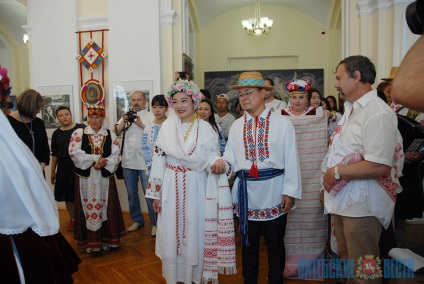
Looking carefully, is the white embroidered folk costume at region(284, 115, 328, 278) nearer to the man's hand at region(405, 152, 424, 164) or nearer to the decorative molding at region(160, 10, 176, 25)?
the man's hand at region(405, 152, 424, 164)

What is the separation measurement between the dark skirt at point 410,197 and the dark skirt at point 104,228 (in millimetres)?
2852

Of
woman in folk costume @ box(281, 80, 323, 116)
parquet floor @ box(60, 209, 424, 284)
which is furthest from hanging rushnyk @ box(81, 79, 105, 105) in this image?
woman in folk costume @ box(281, 80, 323, 116)

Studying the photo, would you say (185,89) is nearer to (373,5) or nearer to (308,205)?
(308,205)

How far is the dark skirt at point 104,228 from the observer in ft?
11.8

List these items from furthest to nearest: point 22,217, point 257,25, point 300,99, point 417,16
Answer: point 257,25 → point 300,99 → point 22,217 → point 417,16

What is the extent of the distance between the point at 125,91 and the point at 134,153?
4.65 feet

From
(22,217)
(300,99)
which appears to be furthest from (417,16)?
(300,99)

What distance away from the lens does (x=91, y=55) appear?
18.2ft

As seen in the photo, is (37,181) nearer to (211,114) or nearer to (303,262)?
(303,262)

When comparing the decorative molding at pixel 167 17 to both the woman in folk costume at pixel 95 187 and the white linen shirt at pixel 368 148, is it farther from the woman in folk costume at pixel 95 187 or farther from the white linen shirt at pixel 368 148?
the white linen shirt at pixel 368 148

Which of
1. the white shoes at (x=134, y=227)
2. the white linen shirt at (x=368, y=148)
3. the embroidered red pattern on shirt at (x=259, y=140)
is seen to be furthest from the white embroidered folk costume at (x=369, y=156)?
the white shoes at (x=134, y=227)

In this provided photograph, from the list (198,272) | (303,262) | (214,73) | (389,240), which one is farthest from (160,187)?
(214,73)

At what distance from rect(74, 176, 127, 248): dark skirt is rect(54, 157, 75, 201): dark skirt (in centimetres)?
56

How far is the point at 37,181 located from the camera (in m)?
1.27
